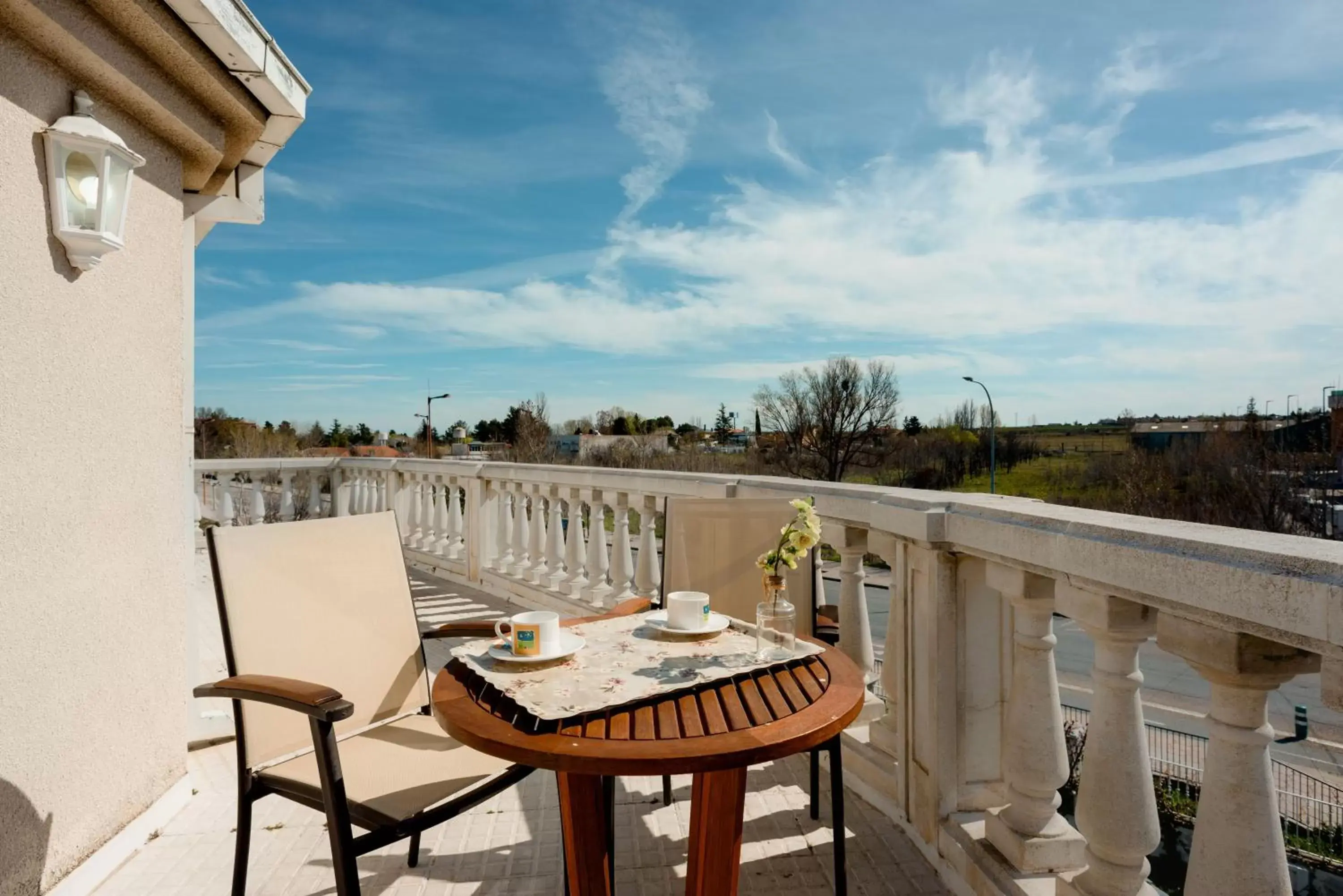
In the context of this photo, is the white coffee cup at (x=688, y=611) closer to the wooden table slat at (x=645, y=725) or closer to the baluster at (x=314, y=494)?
the wooden table slat at (x=645, y=725)

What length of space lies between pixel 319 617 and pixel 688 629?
3.48 ft

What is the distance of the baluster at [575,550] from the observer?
441 centimetres

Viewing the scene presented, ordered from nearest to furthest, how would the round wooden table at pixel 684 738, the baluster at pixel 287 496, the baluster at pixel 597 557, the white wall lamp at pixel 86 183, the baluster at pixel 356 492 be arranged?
the round wooden table at pixel 684 738
the white wall lamp at pixel 86 183
the baluster at pixel 597 557
the baluster at pixel 287 496
the baluster at pixel 356 492

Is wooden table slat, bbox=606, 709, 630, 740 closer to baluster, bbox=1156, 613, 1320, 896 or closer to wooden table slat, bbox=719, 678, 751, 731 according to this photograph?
wooden table slat, bbox=719, 678, 751, 731

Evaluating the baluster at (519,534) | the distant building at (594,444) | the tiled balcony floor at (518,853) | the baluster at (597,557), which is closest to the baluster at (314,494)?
the baluster at (519,534)

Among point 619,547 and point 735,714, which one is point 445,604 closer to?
point 619,547

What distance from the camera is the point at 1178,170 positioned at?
27.2m

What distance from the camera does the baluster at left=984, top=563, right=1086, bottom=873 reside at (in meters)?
1.61

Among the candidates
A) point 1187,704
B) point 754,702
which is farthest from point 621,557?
point 1187,704

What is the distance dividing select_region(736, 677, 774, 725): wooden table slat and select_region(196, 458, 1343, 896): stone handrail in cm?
62

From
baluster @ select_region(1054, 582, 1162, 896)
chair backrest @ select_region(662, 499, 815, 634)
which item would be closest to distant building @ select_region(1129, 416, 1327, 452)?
chair backrest @ select_region(662, 499, 815, 634)

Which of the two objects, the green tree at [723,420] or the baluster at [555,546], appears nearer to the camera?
the baluster at [555,546]

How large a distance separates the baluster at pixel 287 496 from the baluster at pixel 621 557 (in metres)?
4.59

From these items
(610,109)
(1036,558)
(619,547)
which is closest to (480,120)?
(610,109)
